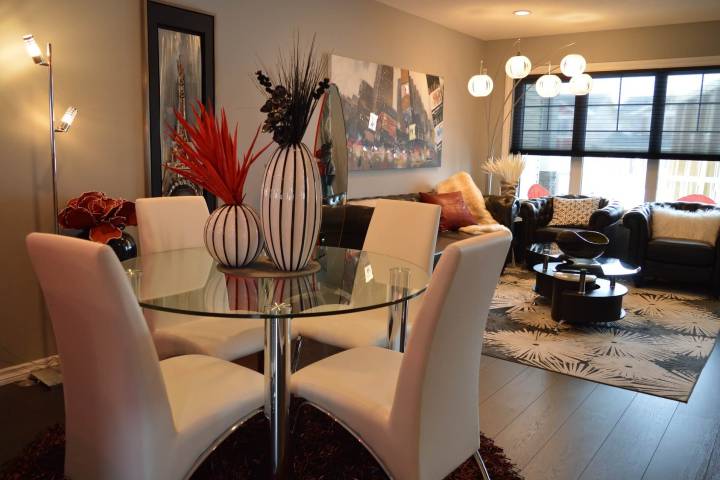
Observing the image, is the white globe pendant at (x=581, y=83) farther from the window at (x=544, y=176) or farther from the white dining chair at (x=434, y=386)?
the white dining chair at (x=434, y=386)

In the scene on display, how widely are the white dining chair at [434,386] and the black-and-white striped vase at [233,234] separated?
0.56 meters

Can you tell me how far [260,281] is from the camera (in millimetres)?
2119

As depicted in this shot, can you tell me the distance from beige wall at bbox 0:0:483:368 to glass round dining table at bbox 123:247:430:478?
101 cm

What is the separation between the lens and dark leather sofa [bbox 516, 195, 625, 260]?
226 inches

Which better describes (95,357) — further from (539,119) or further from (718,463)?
(539,119)

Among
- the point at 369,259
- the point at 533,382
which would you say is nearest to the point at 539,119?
the point at 533,382

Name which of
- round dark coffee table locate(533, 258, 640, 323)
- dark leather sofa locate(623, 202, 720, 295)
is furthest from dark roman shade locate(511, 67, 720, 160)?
round dark coffee table locate(533, 258, 640, 323)

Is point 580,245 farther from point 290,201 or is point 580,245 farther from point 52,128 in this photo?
point 52,128

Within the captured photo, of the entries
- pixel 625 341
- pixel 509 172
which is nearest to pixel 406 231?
pixel 625 341

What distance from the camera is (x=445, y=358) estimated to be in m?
1.66

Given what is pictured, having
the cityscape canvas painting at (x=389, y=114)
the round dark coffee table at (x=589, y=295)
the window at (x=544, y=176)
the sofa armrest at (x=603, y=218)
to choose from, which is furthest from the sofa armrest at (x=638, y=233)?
the cityscape canvas painting at (x=389, y=114)

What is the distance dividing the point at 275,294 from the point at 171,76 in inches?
84.9

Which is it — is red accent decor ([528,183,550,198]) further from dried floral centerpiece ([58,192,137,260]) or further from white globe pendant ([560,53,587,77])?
dried floral centerpiece ([58,192,137,260])

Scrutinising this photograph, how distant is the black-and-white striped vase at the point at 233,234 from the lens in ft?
7.22
